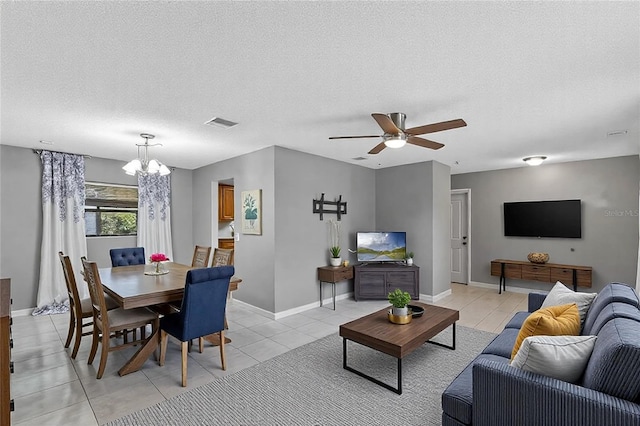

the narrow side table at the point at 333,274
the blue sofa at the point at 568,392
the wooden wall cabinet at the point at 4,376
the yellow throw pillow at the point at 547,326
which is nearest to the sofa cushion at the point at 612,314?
the blue sofa at the point at 568,392

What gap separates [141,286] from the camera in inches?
120

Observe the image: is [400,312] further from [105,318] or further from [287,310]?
[105,318]

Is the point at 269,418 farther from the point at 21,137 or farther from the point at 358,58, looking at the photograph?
the point at 21,137

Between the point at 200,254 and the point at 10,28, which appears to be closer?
the point at 10,28

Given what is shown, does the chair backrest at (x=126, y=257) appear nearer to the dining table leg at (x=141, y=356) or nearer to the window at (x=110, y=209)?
the window at (x=110, y=209)

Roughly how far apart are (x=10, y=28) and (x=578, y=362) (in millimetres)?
3432

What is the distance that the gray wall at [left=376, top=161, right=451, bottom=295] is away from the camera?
5.48 metres

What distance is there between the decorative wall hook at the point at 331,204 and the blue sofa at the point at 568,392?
3.48 m

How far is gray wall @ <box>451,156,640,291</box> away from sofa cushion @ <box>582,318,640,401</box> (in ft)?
16.2

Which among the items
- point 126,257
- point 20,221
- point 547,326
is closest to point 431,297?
point 547,326

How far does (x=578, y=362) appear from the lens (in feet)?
5.26

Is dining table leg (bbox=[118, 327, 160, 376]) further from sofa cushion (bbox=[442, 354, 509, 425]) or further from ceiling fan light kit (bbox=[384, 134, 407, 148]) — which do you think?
ceiling fan light kit (bbox=[384, 134, 407, 148])

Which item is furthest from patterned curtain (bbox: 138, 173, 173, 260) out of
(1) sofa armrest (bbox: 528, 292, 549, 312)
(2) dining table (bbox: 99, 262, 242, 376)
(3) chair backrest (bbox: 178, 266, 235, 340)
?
(1) sofa armrest (bbox: 528, 292, 549, 312)

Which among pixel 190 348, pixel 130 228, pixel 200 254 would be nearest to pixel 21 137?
pixel 130 228
